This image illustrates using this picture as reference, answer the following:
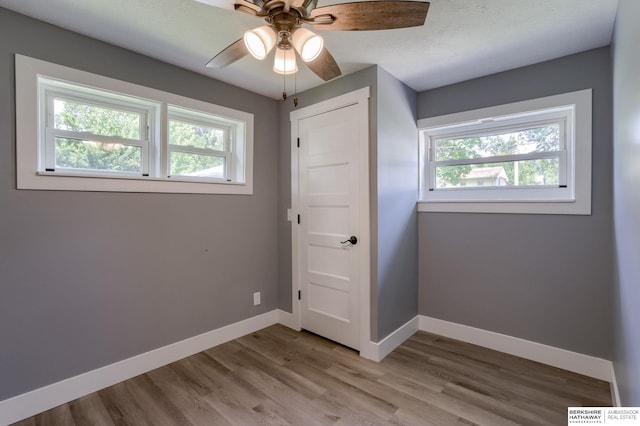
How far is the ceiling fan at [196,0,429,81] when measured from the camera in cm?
119

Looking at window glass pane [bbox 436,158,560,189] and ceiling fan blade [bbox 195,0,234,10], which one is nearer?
ceiling fan blade [bbox 195,0,234,10]

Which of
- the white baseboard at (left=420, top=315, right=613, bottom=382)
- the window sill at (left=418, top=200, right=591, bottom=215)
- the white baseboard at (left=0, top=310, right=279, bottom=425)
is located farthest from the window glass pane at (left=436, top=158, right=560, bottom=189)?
the white baseboard at (left=0, top=310, right=279, bottom=425)

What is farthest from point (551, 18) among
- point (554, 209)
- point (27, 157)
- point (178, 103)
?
point (27, 157)

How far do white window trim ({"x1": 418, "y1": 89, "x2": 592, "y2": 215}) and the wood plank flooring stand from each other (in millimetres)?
1266

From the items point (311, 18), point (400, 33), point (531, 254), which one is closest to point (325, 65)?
point (311, 18)

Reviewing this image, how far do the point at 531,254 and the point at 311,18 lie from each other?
245cm

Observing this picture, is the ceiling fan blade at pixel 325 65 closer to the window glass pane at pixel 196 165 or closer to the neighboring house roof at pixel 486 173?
the window glass pane at pixel 196 165

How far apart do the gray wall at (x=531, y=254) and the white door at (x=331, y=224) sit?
87 centimetres

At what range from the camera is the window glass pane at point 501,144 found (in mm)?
2447

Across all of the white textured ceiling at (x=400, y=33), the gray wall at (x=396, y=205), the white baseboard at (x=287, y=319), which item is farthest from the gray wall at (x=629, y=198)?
the white baseboard at (x=287, y=319)

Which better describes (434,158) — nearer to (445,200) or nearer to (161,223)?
(445,200)

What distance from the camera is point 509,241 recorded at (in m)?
2.54

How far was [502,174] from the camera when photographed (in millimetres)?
2652

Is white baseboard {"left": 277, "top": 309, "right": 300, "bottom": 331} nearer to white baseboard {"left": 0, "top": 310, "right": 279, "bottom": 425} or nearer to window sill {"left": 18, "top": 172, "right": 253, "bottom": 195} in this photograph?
white baseboard {"left": 0, "top": 310, "right": 279, "bottom": 425}
